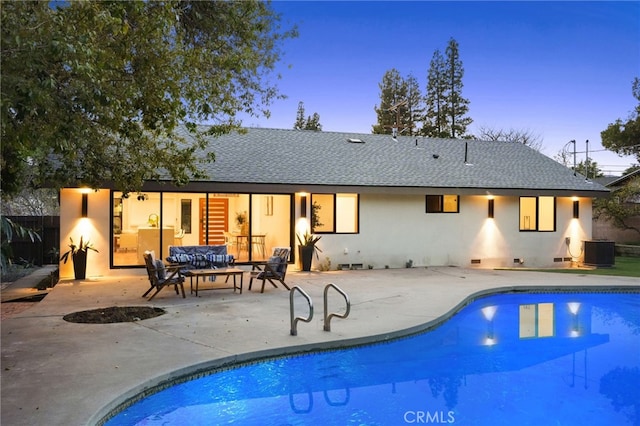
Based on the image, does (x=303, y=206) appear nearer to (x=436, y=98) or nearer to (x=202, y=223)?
(x=202, y=223)

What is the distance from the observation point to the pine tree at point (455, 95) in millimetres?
43844

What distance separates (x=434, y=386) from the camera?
6.70 m

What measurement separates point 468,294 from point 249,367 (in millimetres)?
6624

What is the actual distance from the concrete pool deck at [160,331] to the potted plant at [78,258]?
21.9 inches

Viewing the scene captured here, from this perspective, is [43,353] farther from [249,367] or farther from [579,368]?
[579,368]

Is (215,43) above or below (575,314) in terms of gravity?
above

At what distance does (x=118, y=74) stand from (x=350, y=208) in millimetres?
11145

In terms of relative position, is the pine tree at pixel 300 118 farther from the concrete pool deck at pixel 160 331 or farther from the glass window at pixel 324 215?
the concrete pool deck at pixel 160 331

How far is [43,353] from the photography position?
22.1 ft

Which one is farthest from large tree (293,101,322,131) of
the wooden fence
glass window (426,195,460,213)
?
the wooden fence

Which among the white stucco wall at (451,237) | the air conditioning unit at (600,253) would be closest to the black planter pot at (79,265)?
the white stucco wall at (451,237)

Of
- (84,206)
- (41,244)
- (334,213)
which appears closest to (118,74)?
(84,206)

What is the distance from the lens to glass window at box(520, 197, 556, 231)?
19.5 m

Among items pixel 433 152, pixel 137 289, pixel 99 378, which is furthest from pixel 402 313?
pixel 433 152
